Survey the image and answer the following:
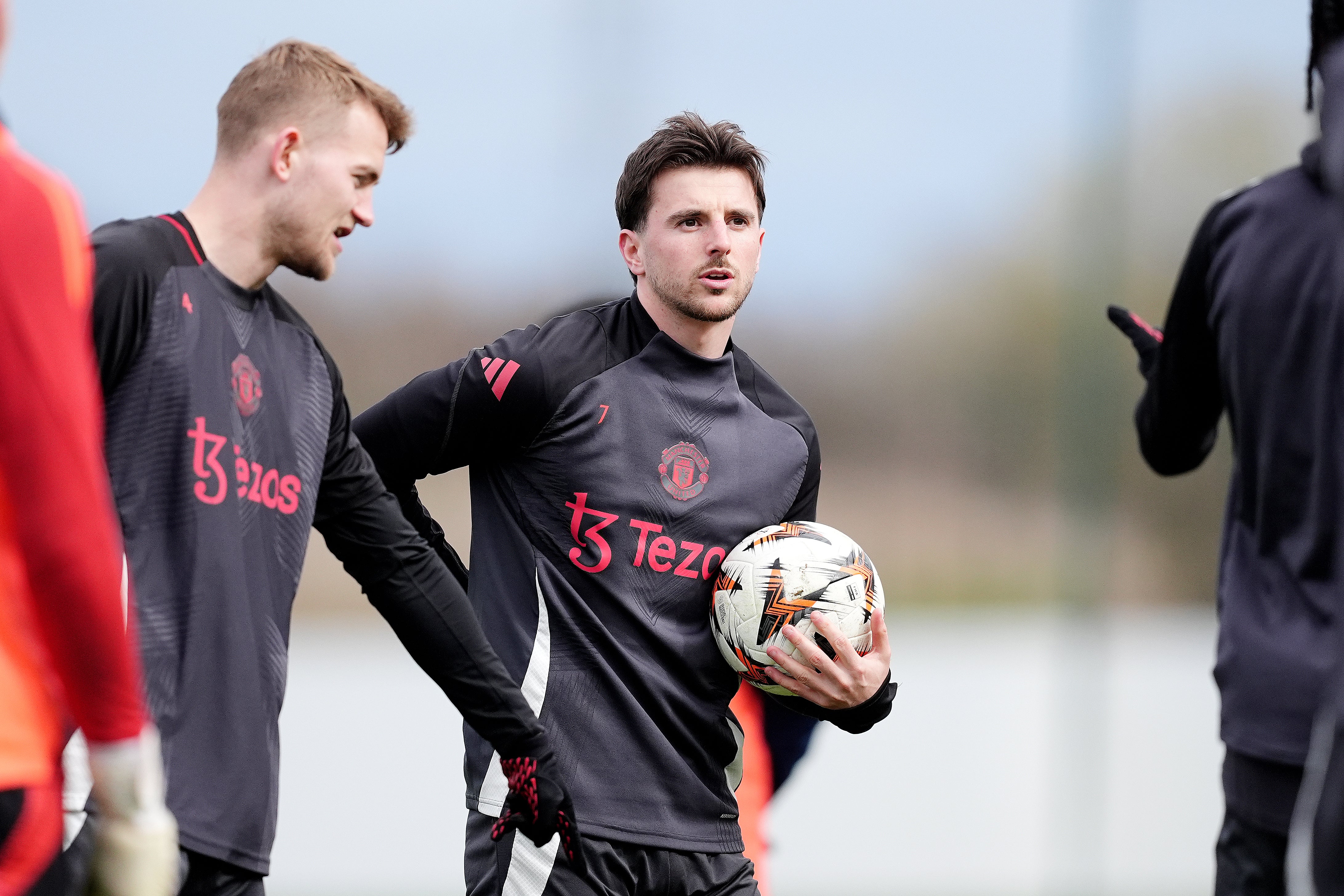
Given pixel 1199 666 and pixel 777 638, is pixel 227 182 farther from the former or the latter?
pixel 1199 666

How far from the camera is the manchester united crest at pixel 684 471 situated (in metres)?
2.70

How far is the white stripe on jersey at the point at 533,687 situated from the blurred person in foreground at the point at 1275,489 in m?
1.22

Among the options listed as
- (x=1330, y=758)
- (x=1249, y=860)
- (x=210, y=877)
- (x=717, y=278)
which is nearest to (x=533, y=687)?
A: (x=210, y=877)

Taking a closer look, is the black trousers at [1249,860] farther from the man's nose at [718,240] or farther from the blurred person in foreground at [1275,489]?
the man's nose at [718,240]

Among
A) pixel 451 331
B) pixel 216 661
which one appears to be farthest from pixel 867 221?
pixel 216 661

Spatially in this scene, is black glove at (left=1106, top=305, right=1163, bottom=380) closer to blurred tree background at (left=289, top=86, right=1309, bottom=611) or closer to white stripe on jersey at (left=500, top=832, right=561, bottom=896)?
white stripe on jersey at (left=500, top=832, right=561, bottom=896)

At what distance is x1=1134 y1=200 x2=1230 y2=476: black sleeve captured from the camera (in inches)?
87.0

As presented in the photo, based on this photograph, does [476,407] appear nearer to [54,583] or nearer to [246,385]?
[246,385]

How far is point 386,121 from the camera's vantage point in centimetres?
221

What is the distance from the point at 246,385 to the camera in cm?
204

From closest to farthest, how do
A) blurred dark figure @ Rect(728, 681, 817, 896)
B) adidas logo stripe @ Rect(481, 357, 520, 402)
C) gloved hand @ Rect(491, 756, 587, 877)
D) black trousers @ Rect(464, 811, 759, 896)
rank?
1. gloved hand @ Rect(491, 756, 587, 877)
2. black trousers @ Rect(464, 811, 759, 896)
3. adidas logo stripe @ Rect(481, 357, 520, 402)
4. blurred dark figure @ Rect(728, 681, 817, 896)

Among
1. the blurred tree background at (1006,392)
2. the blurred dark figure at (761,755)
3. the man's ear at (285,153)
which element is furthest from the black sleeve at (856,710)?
the blurred tree background at (1006,392)

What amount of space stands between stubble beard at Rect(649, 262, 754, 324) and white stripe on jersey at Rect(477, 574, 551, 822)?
2.09 feet

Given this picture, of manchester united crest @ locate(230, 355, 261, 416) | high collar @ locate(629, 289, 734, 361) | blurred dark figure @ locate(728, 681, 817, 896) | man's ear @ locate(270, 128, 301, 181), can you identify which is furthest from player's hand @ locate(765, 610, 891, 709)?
man's ear @ locate(270, 128, 301, 181)
